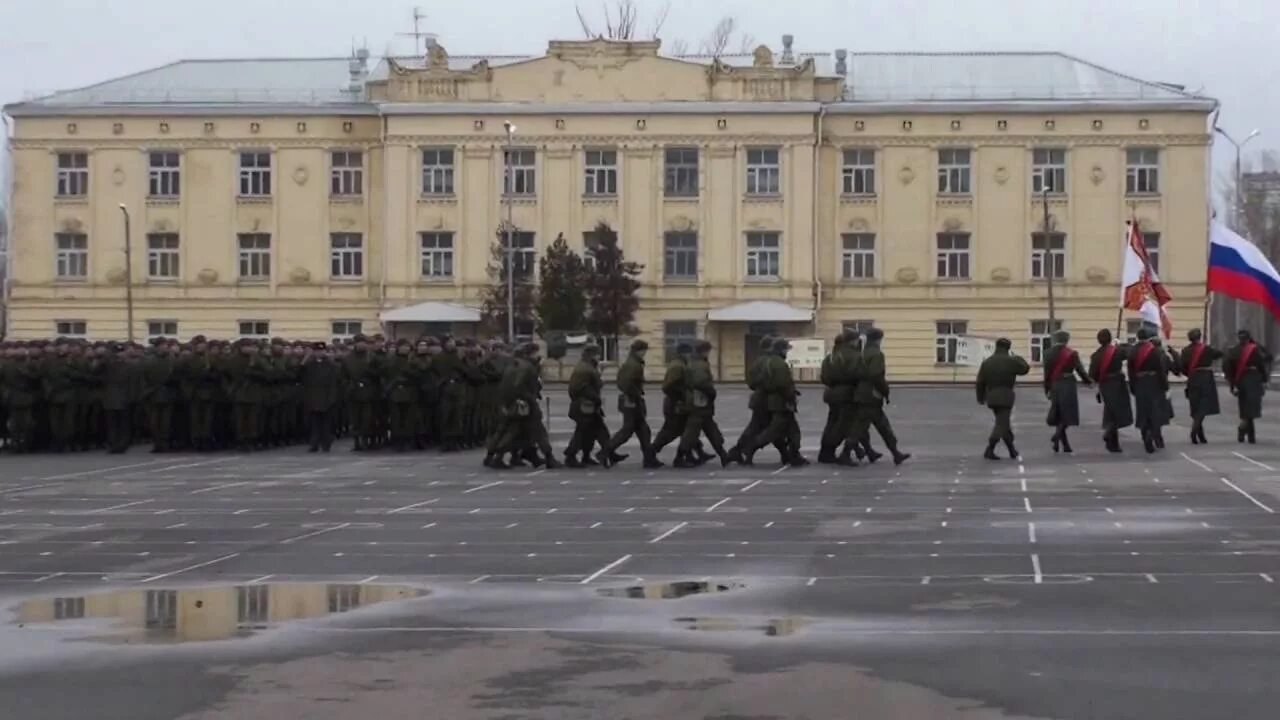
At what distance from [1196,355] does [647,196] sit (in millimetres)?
46196

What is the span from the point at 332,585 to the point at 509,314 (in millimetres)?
57094

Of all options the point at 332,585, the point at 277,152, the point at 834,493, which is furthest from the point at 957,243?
the point at 332,585

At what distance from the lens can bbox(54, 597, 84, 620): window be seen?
45.1 ft

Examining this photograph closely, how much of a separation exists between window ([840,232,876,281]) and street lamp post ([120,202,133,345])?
25.6 m

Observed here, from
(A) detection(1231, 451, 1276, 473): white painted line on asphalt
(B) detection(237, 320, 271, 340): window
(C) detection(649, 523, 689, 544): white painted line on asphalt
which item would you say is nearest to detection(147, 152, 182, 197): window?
(B) detection(237, 320, 271, 340): window

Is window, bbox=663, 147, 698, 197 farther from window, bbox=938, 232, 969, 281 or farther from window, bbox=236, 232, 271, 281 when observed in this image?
window, bbox=236, 232, 271, 281

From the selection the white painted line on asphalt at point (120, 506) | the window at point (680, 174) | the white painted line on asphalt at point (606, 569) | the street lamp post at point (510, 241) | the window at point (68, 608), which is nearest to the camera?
the window at point (68, 608)

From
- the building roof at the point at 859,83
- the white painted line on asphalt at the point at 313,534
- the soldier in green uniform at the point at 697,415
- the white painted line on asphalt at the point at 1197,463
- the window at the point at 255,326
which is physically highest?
the building roof at the point at 859,83

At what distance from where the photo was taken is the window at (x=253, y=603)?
13.5 meters

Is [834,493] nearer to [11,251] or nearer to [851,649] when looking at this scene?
[851,649]

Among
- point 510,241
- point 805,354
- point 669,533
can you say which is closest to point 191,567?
A: point 669,533

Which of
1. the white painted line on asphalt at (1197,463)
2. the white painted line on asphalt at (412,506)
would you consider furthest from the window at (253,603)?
the white painted line on asphalt at (1197,463)

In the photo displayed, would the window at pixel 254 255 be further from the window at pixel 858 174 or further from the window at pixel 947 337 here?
the window at pixel 947 337

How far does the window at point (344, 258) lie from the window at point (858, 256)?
1772 cm
